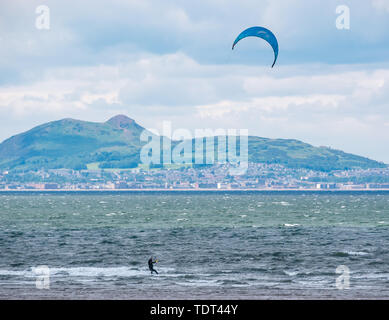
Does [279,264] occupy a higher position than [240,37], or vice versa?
[240,37]

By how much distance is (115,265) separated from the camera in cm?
4259

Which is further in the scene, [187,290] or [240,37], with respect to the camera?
[240,37]

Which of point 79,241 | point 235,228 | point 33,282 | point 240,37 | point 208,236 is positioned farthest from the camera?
point 235,228

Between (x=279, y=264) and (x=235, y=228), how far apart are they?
117 feet

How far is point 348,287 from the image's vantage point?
104 feet

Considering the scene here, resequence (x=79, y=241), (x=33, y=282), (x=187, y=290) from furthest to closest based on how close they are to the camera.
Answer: (x=79, y=241)
(x=33, y=282)
(x=187, y=290)

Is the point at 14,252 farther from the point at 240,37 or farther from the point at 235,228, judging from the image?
the point at 235,228

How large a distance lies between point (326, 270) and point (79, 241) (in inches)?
1042

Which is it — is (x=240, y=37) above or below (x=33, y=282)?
above
